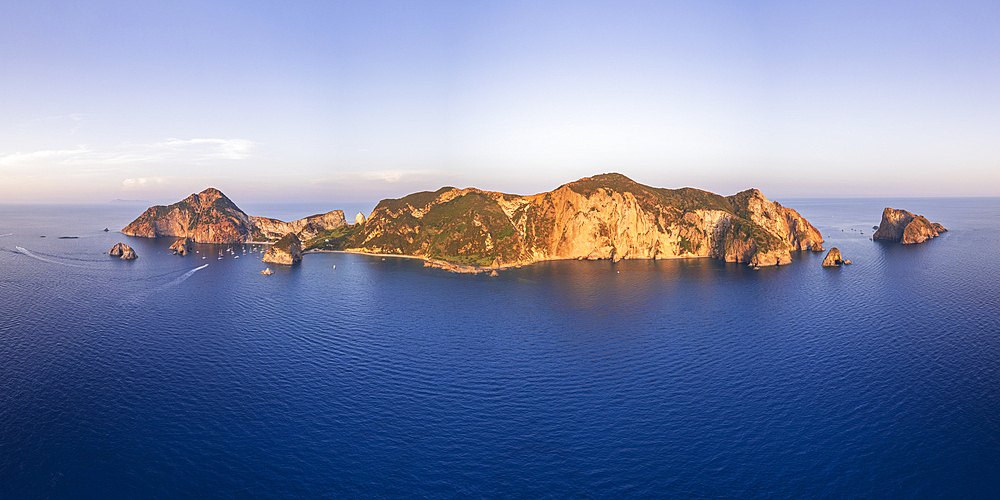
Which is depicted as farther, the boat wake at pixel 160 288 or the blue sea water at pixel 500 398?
the boat wake at pixel 160 288

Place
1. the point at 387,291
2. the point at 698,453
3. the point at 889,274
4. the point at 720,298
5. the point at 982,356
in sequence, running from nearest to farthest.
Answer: the point at 698,453, the point at 982,356, the point at 720,298, the point at 387,291, the point at 889,274

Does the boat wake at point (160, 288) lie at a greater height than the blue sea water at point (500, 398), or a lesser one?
greater

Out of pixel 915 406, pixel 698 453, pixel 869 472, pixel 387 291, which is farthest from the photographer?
pixel 387 291

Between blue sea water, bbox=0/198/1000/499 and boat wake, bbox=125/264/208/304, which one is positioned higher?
boat wake, bbox=125/264/208/304

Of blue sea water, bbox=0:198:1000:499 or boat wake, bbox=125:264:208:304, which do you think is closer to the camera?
blue sea water, bbox=0:198:1000:499

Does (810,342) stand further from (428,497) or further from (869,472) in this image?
(428,497)

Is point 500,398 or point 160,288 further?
point 160,288

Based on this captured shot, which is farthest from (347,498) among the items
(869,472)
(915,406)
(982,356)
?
(982,356)

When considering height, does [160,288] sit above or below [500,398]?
above
